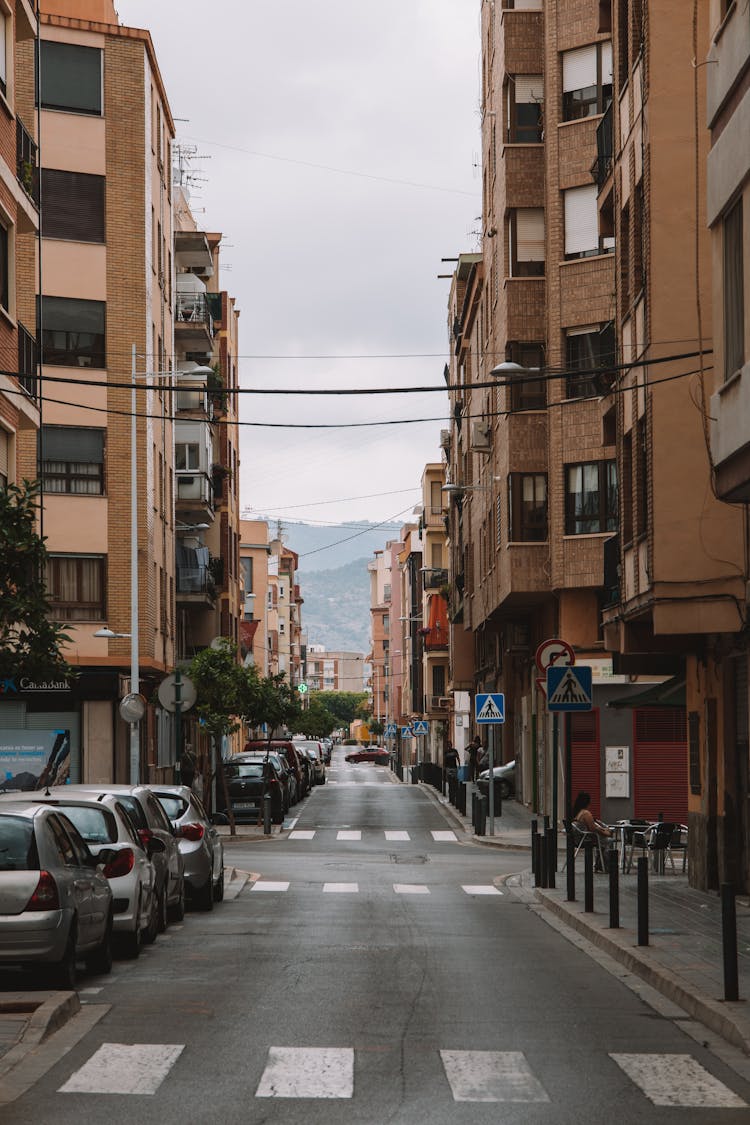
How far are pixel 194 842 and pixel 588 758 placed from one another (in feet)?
72.0

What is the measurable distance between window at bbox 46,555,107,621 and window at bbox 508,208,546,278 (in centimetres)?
1317

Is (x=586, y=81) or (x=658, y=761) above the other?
(x=586, y=81)

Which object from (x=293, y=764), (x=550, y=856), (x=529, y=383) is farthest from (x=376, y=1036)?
(x=293, y=764)

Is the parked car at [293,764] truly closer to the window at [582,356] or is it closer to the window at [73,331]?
the window at [73,331]

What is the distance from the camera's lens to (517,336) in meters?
43.7

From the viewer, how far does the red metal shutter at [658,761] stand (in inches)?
1667

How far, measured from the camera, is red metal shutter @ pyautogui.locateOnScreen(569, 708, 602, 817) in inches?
1692

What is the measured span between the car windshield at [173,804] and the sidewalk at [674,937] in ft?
15.3

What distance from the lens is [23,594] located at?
18188 mm

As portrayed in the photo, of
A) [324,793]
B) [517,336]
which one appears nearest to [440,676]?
[324,793]

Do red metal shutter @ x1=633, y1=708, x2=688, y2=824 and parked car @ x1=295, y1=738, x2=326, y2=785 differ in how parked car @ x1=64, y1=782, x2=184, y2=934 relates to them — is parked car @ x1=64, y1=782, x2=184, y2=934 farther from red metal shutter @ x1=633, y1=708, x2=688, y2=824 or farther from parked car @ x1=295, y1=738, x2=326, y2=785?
parked car @ x1=295, y1=738, x2=326, y2=785

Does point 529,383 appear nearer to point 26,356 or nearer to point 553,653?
point 26,356

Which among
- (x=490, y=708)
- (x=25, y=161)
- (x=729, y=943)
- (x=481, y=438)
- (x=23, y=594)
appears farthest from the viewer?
Result: (x=481, y=438)

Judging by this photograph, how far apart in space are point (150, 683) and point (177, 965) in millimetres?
36022
